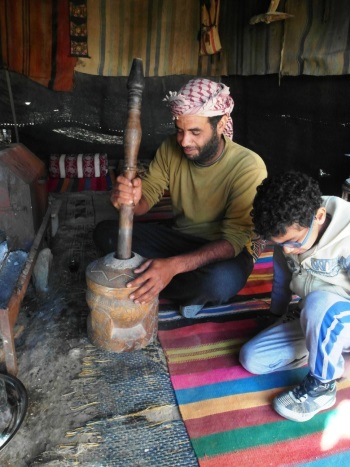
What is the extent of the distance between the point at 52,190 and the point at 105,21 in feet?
6.49

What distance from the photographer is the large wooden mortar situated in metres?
1.67

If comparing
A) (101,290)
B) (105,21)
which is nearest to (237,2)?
(105,21)

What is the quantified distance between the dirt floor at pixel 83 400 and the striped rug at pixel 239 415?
8 cm

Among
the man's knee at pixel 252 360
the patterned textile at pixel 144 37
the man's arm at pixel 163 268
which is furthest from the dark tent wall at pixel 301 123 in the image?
the man's knee at pixel 252 360

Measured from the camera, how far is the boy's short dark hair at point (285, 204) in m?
1.44

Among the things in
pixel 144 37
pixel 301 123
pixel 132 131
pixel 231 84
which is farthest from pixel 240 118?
pixel 132 131

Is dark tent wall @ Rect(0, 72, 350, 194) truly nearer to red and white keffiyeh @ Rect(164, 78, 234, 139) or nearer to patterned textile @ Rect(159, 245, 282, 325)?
patterned textile @ Rect(159, 245, 282, 325)

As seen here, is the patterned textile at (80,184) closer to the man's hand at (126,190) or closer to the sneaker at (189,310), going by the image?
the sneaker at (189,310)

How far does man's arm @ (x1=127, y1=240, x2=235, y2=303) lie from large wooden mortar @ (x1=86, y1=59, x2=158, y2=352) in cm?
4

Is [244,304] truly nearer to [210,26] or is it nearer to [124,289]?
[124,289]

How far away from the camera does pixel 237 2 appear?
4363 millimetres

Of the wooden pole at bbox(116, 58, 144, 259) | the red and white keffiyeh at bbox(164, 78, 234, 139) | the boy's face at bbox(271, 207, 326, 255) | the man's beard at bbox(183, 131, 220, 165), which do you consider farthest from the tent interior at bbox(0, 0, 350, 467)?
the red and white keffiyeh at bbox(164, 78, 234, 139)

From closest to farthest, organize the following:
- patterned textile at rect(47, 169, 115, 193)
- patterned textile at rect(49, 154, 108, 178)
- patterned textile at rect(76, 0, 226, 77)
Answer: patterned textile at rect(76, 0, 226, 77), patterned textile at rect(47, 169, 115, 193), patterned textile at rect(49, 154, 108, 178)

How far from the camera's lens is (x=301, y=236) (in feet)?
5.01
